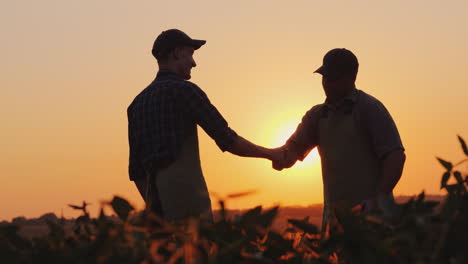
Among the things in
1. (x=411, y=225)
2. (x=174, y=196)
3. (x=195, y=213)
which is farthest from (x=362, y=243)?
(x=174, y=196)

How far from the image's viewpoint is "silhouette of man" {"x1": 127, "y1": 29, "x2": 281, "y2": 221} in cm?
611

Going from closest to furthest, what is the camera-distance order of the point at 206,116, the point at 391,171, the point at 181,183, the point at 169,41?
the point at 391,171 < the point at 181,183 < the point at 206,116 < the point at 169,41

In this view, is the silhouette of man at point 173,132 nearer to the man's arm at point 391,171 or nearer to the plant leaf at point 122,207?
the man's arm at point 391,171

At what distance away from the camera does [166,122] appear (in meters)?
6.27

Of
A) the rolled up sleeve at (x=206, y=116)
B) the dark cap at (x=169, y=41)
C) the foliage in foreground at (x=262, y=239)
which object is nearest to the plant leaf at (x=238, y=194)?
the foliage in foreground at (x=262, y=239)

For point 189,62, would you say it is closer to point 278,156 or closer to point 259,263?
point 278,156

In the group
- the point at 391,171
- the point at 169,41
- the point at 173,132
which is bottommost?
the point at 391,171

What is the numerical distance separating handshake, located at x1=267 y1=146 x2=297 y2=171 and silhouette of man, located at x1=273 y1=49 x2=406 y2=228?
60 cm

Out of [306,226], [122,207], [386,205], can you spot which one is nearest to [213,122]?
[122,207]

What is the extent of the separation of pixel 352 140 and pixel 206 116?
1.24m

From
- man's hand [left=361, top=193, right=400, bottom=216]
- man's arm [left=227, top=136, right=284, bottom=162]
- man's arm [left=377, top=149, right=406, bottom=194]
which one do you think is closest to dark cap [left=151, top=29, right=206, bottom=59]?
man's arm [left=227, top=136, right=284, bottom=162]

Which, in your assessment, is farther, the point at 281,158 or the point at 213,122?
the point at 281,158

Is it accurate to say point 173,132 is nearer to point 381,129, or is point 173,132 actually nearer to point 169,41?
point 169,41

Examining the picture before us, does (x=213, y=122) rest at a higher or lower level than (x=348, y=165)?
higher
